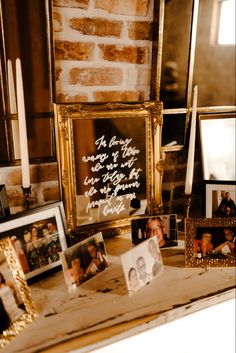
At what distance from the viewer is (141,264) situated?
954 mm

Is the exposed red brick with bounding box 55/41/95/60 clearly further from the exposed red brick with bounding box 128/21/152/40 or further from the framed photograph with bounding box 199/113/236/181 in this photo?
the framed photograph with bounding box 199/113/236/181

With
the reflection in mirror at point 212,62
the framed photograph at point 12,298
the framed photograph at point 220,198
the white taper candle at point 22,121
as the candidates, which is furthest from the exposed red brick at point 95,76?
the framed photograph at point 12,298

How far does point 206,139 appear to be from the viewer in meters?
1.36

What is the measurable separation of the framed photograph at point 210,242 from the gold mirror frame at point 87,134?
22 cm

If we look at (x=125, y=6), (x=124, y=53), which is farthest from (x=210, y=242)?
(x=125, y=6)

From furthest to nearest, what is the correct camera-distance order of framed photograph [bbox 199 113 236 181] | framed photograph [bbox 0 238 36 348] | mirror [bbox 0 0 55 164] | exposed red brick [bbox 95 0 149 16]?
framed photograph [bbox 199 113 236 181]
exposed red brick [bbox 95 0 149 16]
mirror [bbox 0 0 55 164]
framed photograph [bbox 0 238 36 348]

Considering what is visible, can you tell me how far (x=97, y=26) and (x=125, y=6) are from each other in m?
0.12

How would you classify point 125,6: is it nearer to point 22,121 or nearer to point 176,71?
point 176,71

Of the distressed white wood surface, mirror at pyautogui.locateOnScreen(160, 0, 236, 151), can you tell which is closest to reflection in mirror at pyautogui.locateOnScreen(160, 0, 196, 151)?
mirror at pyautogui.locateOnScreen(160, 0, 236, 151)

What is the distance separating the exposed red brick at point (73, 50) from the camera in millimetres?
1109

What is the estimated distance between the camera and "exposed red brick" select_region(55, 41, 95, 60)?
111 cm

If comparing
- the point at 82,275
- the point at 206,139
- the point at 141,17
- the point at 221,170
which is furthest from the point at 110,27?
the point at 82,275

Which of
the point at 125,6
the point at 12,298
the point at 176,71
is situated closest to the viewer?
the point at 12,298

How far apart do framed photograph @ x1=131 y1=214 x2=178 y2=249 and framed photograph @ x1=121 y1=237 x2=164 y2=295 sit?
0.10 meters
